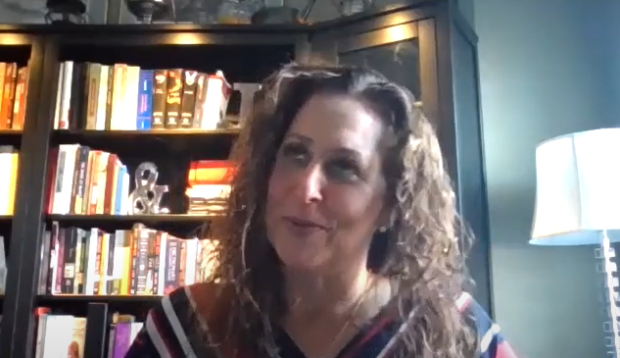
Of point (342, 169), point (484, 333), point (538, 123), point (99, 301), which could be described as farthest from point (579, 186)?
point (99, 301)

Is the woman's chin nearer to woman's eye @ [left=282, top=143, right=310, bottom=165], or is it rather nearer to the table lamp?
woman's eye @ [left=282, top=143, right=310, bottom=165]

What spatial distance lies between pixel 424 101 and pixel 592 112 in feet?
2.15

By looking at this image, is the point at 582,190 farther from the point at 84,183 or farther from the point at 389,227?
the point at 84,183

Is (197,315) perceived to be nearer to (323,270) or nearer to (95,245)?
(323,270)

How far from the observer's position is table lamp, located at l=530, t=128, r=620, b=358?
5.15 feet

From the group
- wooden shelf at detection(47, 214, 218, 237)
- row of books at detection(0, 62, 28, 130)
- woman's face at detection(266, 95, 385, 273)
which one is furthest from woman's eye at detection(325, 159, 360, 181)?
row of books at detection(0, 62, 28, 130)

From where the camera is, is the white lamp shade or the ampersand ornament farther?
the ampersand ornament

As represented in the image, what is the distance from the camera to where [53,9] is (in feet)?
7.04

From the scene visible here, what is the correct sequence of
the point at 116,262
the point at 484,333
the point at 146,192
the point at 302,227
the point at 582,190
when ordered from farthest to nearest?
the point at 146,192 < the point at 116,262 < the point at 582,190 < the point at 484,333 < the point at 302,227

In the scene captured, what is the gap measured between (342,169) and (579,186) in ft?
2.90

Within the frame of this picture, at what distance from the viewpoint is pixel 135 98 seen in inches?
81.2

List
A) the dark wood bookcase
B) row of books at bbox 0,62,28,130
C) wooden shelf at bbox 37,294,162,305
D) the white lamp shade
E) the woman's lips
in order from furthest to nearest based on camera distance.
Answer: row of books at bbox 0,62,28,130 → wooden shelf at bbox 37,294,162,305 → the dark wood bookcase → the white lamp shade → the woman's lips

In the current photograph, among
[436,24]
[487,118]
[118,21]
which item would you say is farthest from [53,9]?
[487,118]

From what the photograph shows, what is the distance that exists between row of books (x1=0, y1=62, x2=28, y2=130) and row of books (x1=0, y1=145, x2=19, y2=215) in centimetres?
10
